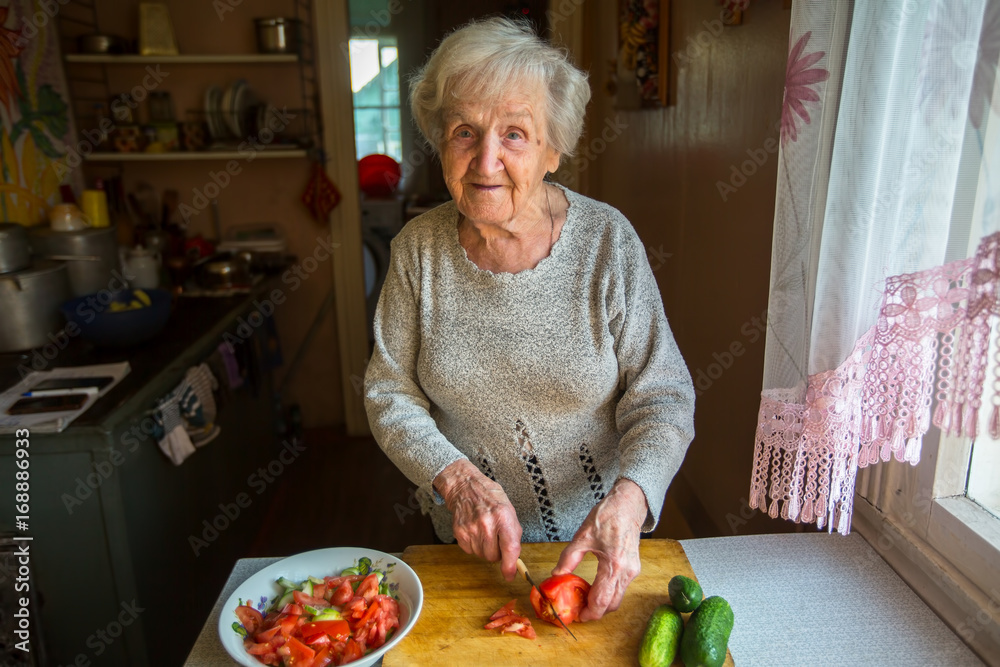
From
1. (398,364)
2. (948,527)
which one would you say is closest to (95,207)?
(398,364)

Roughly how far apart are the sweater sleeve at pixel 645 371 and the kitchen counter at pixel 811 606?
0.59ft

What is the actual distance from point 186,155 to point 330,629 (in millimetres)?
2414

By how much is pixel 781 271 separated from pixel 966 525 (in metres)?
0.43

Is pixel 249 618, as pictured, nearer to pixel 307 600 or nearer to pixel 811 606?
pixel 307 600

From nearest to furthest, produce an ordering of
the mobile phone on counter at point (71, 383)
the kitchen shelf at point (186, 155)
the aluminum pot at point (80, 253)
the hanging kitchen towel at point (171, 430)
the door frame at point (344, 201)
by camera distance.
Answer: the mobile phone on counter at point (71, 383) < the hanging kitchen towel at point (171, 430) < the aluminum pot at point (80, 253) < the kitchen shelf at point (186, 155) < the door frame at point (344, 201)

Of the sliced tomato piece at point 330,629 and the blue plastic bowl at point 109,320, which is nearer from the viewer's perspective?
the sliced tomato piece at point 330,629

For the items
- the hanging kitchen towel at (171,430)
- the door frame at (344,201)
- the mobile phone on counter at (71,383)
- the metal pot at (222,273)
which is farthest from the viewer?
the door frame at (344,201)

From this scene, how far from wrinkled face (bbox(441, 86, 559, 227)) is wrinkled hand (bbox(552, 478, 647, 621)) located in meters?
0.48

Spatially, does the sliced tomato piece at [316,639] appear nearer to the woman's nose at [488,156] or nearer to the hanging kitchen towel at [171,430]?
the woman's nose at [488,156]

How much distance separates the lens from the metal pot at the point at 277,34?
113 inches

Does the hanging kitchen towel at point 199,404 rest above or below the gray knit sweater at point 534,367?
below

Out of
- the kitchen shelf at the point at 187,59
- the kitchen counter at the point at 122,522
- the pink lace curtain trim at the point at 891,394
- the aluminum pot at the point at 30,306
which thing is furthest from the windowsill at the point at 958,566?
the kitchen shelf at the point at 187,59

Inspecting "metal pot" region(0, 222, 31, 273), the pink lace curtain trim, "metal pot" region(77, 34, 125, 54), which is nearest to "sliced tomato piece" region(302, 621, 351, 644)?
the pink lace curtain trim

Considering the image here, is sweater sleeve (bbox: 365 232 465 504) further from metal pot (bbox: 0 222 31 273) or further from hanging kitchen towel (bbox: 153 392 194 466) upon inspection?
metal pot (bbox: 0 222 31 273)
